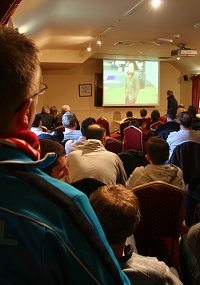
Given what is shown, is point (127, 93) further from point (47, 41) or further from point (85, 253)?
point (85, 253)

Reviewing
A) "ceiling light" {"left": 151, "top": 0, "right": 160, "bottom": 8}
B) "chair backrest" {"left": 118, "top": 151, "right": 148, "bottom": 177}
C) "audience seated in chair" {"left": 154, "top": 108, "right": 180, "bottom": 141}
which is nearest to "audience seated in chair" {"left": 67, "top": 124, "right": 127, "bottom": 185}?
"chair backrest" {"left": 118, "top": 151, "right": 148, "bottom": 177}

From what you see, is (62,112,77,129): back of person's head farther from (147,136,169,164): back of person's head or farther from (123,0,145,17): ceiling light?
(123,0,145,17): ceiling light

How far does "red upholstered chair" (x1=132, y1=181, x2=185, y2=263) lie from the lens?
240 centimetres

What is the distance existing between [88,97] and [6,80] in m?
11.8

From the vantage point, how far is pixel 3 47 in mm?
668

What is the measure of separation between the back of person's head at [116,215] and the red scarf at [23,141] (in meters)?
0.68

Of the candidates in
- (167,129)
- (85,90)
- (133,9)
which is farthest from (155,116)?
(85,90)

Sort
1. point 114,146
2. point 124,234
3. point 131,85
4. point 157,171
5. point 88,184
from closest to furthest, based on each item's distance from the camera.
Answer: point 124,234 < point 88,184 < point 157,171 < point 114,146 < point 131,85

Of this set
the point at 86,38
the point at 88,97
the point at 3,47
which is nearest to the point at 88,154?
the point at 3,47

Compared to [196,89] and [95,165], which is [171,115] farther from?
[196,89]

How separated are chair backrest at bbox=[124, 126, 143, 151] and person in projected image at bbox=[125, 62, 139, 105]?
22.5 ft

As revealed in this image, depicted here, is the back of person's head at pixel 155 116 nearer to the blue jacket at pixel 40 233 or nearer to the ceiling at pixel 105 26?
the ceiling at pixel 105 26

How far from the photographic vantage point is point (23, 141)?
676mm

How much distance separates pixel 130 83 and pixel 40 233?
39.4 ft
